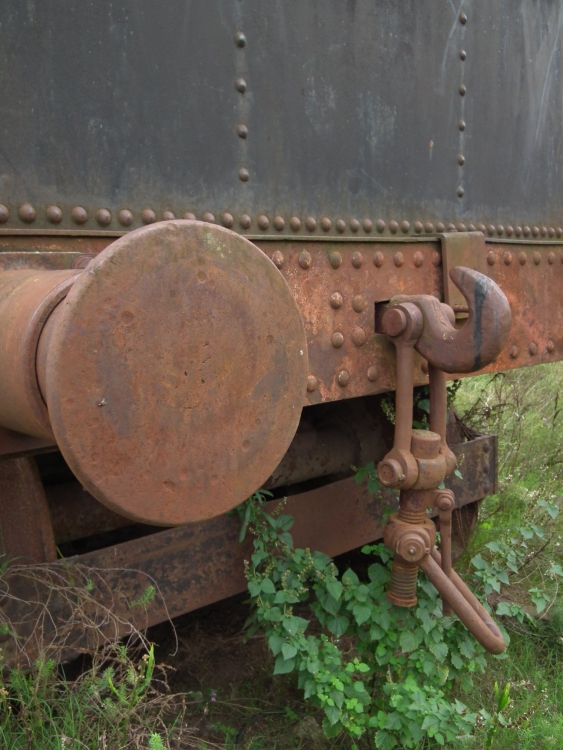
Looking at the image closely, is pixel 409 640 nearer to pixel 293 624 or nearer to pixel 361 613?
pixel 361 613

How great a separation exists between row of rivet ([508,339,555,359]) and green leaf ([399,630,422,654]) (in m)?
0.92

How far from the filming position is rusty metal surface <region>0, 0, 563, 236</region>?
4.64 ft

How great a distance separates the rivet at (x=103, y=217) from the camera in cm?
149

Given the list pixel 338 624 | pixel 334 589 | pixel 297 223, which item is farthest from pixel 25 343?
pixel 338 624

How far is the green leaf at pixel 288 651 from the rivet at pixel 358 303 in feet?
3.12

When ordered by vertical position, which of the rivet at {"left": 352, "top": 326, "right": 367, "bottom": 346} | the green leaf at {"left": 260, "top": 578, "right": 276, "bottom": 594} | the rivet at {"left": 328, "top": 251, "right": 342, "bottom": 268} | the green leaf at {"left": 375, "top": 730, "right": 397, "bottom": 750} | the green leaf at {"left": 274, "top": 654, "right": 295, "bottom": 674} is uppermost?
the rivet at {"left": 328, "top": 251, "right": 342, "bottom": 268}

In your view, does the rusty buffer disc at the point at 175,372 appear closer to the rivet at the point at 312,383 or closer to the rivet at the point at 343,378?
the rivet at the point at 312,383

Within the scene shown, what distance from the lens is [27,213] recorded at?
139 centimetres

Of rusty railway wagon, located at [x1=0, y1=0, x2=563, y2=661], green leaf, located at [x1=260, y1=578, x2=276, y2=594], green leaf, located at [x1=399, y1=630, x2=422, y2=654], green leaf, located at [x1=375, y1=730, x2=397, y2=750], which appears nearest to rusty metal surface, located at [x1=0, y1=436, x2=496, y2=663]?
rusty railway wagon, located at [x1=0, y1=0, x2=563, y2=661]

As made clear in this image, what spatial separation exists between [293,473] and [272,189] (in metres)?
1.21

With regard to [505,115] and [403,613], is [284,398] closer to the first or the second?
[403,613]

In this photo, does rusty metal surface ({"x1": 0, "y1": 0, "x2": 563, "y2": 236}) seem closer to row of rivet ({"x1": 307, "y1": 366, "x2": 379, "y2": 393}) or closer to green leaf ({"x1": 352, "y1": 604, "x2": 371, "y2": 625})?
row of rivet ({"x1": 307, "y1": 366, "x2": 379, "y2": 393})

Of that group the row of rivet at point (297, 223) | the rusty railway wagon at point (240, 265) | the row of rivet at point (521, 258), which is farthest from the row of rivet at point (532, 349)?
the row of rivet at point (297, 223)

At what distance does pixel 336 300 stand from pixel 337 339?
0.10 meters
